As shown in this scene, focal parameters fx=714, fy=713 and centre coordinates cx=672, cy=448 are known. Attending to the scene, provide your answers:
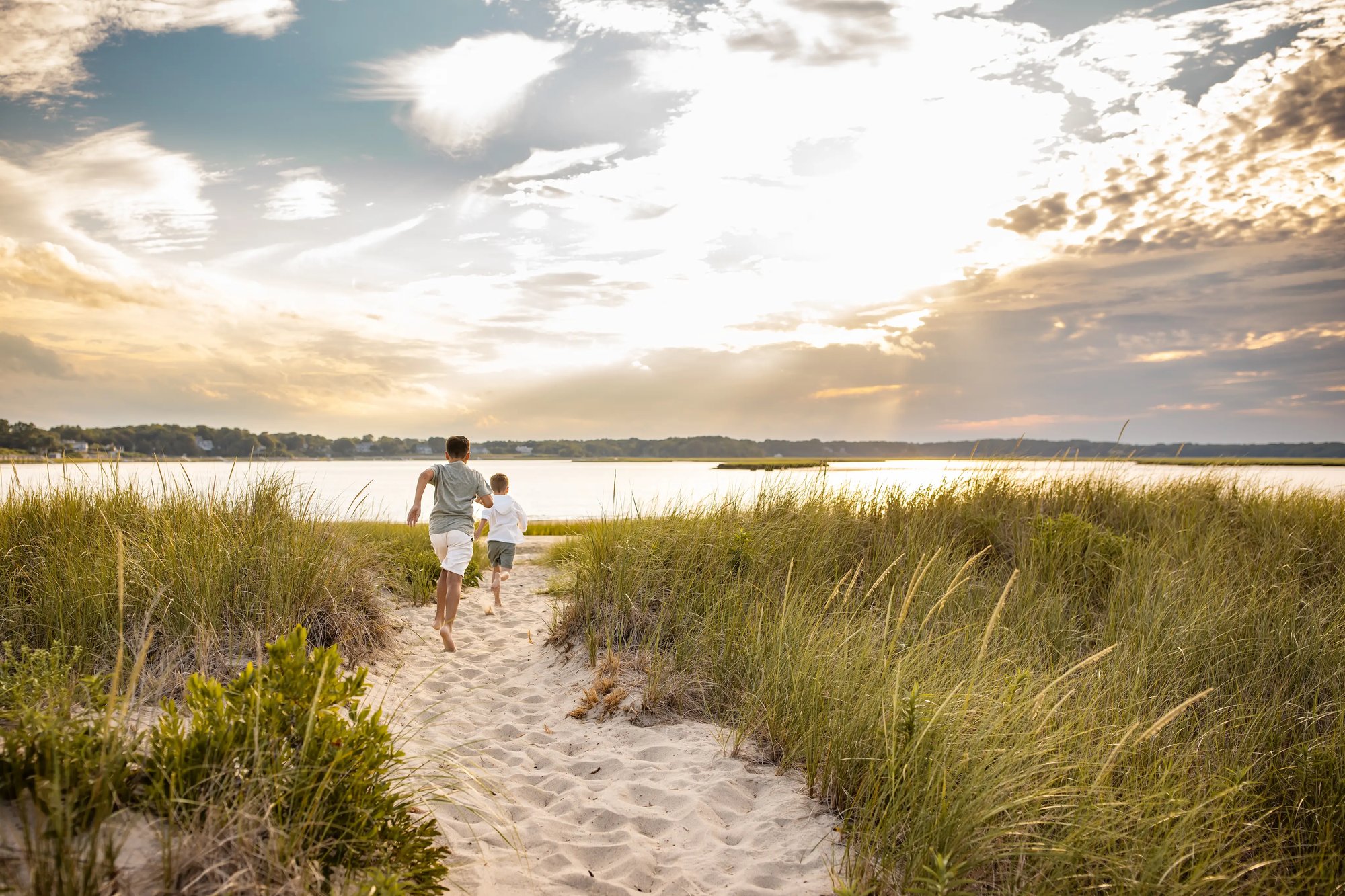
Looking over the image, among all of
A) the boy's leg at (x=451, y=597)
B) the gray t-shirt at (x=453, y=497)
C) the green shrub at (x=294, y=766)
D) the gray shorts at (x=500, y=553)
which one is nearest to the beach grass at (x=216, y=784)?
the green shrub at (x=294, y=766)

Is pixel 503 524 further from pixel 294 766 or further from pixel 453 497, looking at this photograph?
pixel 294 766

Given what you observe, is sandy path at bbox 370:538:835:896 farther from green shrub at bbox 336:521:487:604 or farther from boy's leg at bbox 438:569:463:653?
green shrub at bbox 336:521:487:604

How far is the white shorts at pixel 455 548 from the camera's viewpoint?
26.5ft

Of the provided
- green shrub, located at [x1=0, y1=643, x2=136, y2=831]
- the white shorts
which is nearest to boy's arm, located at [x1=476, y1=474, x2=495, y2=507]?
the white shorts

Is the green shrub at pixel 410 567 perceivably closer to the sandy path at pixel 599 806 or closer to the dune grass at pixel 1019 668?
the dune grass at pixel 1019 668

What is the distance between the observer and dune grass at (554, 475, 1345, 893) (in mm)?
3244

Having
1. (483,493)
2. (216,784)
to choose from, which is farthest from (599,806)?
(483,493)

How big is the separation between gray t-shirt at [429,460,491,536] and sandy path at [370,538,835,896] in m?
2.04

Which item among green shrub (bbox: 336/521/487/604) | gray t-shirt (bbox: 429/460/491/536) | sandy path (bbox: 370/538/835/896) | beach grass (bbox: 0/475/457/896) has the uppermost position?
gray t-shirt (bbox: 429/460/491/536)

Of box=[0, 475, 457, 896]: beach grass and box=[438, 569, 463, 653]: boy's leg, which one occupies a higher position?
box=[0, 475, 457, 896]: beach grass

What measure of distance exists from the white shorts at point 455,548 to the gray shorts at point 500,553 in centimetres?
167

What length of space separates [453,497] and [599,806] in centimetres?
470

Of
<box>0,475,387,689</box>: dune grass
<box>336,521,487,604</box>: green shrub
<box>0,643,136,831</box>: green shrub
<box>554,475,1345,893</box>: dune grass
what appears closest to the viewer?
<box>0,643,136,831</box>: green shrub

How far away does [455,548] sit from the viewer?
321 inches
